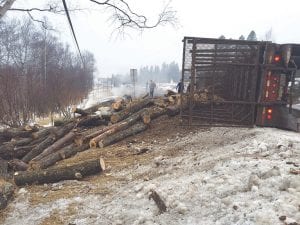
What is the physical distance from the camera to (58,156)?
8.66m

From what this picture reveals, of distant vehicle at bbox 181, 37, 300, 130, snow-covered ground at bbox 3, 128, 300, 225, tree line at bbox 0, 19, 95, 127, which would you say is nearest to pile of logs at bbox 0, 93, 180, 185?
snow-covered ground at bbox 3, 128, 300, 225

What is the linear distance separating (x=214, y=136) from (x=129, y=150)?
2015mm

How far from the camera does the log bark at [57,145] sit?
357 inches

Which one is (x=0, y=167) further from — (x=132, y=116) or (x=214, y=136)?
(x=214, y=136)

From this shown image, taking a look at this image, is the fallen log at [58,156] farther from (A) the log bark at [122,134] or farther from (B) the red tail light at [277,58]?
(B) the red tail light at [277,58]

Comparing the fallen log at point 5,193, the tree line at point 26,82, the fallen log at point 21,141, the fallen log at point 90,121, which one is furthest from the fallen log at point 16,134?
the tree line at point 26,82

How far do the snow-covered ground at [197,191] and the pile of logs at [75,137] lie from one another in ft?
3.41

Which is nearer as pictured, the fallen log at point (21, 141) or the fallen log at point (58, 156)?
the fallen log at point (58, 156)

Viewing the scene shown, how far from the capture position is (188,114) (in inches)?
351

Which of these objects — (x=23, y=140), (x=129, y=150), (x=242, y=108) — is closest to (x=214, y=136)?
(x=242, y=108)

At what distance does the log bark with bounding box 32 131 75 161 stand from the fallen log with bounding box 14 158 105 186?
2.29 metres

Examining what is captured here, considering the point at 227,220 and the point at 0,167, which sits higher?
the point at 227,220

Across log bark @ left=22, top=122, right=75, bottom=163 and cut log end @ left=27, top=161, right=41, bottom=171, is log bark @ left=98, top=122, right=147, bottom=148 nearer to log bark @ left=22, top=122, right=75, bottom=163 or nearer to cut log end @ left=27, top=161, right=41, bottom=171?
cut log end @ left=27, top=161, right=41, bottom=171

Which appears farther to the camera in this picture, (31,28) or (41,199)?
(31,28)
